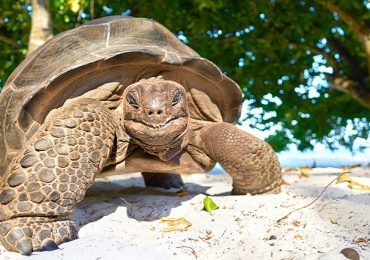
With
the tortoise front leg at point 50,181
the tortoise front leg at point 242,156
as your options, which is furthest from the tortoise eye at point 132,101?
the tortoise front leg at point 242,156

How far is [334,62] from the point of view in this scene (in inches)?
321

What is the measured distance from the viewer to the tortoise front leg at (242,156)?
3227 millimetres

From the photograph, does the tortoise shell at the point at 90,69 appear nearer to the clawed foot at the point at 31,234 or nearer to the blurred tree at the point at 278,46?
the clawed foot at the point at 31,234

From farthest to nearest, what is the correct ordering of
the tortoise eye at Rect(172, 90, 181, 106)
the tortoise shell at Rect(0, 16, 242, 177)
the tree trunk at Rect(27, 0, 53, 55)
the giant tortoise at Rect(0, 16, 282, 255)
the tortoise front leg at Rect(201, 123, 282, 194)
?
1. the tree trunk at Rect(27, 0, 53, 55)
2. the tortoise front leg at Rect(201, 123, 282, 194)
3. the tortoise shell at Rect(0, 16, 242, 177)
4. the tortoise eye at Rect(172, 90, 181, 106)
5. the giant tortoise at Rect(0, 16, 282, 255)

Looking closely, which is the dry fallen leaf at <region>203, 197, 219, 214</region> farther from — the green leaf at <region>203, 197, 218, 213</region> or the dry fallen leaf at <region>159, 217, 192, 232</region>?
the dry fallen leaf at <region>159, 217, 192, 232</region>

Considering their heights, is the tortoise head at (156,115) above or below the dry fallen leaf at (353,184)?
above

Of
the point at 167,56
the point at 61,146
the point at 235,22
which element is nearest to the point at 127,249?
the point at 61,146

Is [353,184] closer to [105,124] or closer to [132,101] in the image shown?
[132,101]

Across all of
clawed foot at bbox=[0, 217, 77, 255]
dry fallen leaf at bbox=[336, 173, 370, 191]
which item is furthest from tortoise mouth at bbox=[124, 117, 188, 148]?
dry fallen leaf at bbox=[336, 173, 370, 191]

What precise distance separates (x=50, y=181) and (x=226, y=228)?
3.12 ft

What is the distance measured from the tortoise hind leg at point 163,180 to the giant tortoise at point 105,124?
0.84m

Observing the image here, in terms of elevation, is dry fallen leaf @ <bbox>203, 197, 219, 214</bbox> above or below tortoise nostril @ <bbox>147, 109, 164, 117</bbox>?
below

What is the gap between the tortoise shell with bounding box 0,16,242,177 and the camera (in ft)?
9.46

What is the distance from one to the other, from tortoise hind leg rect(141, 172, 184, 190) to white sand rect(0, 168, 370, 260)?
0.63 meters
